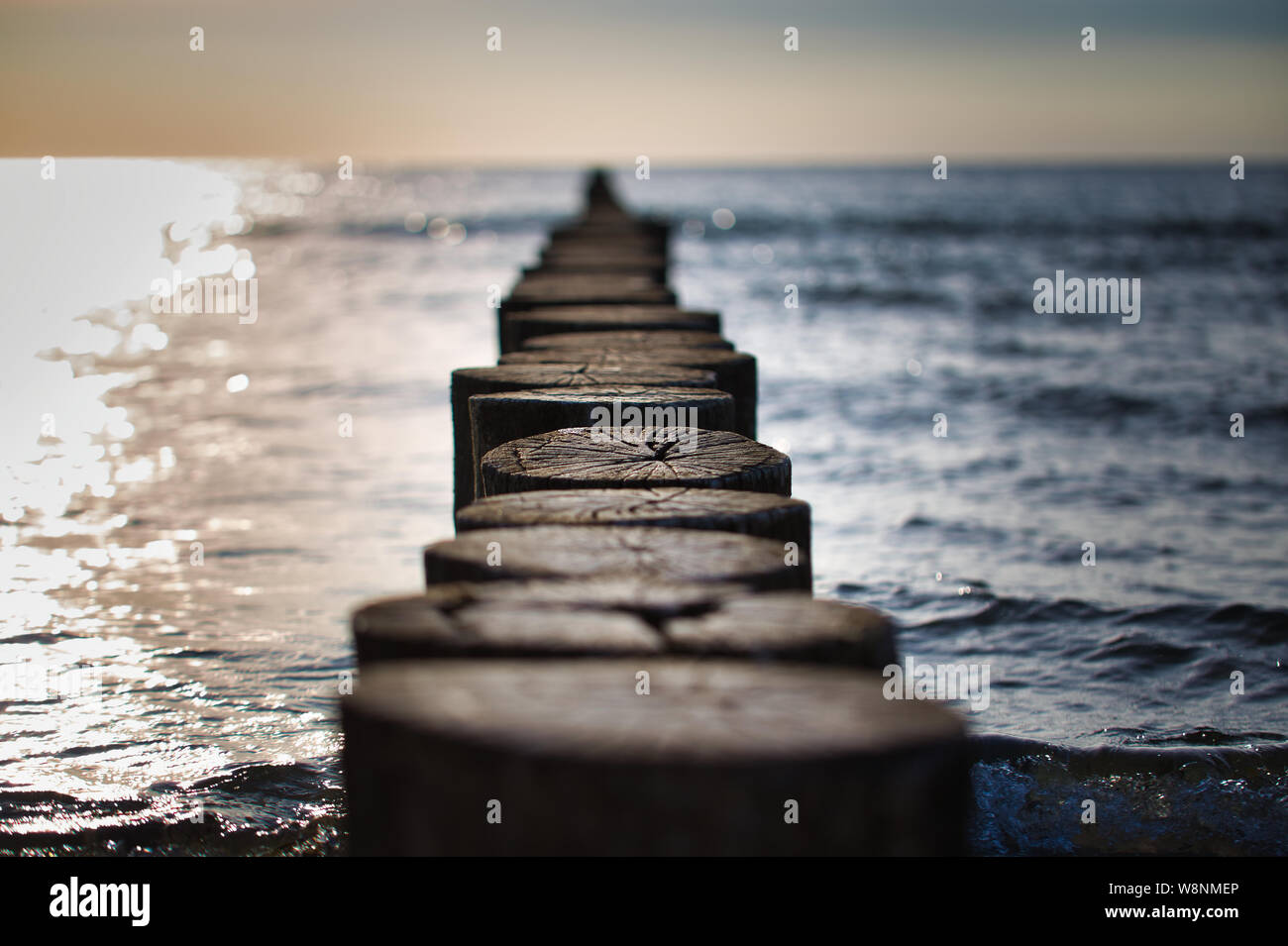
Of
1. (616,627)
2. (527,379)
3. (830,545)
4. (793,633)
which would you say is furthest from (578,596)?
(830,545)

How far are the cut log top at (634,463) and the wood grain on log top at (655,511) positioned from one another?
87 millimetres

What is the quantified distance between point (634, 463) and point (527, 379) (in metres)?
0.93

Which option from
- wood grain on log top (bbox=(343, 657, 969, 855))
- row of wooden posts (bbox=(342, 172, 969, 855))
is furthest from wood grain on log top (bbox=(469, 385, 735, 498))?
wood grain on log top (bbox=(343, 657, 969, 855))

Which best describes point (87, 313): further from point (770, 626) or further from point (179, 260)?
point (770, 626)

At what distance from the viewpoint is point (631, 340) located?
13.1 feet

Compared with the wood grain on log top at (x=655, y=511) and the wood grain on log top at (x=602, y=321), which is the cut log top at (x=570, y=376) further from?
the wood grain on log top at (x=655, y=511)

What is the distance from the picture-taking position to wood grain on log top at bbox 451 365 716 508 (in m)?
3.21

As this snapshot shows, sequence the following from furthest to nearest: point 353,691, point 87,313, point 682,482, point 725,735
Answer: point 87,313 → point 682,482 → point 353,691 → point 725,735

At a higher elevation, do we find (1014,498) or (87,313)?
(87,313)

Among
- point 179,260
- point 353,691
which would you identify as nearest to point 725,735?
point 353,691

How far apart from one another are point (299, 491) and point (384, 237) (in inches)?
1410

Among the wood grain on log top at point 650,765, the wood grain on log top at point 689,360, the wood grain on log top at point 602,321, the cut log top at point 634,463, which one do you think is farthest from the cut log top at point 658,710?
the wood grain on log top at point 602,321

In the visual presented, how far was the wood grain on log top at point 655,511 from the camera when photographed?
2.02 meters

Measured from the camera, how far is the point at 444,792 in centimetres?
127
